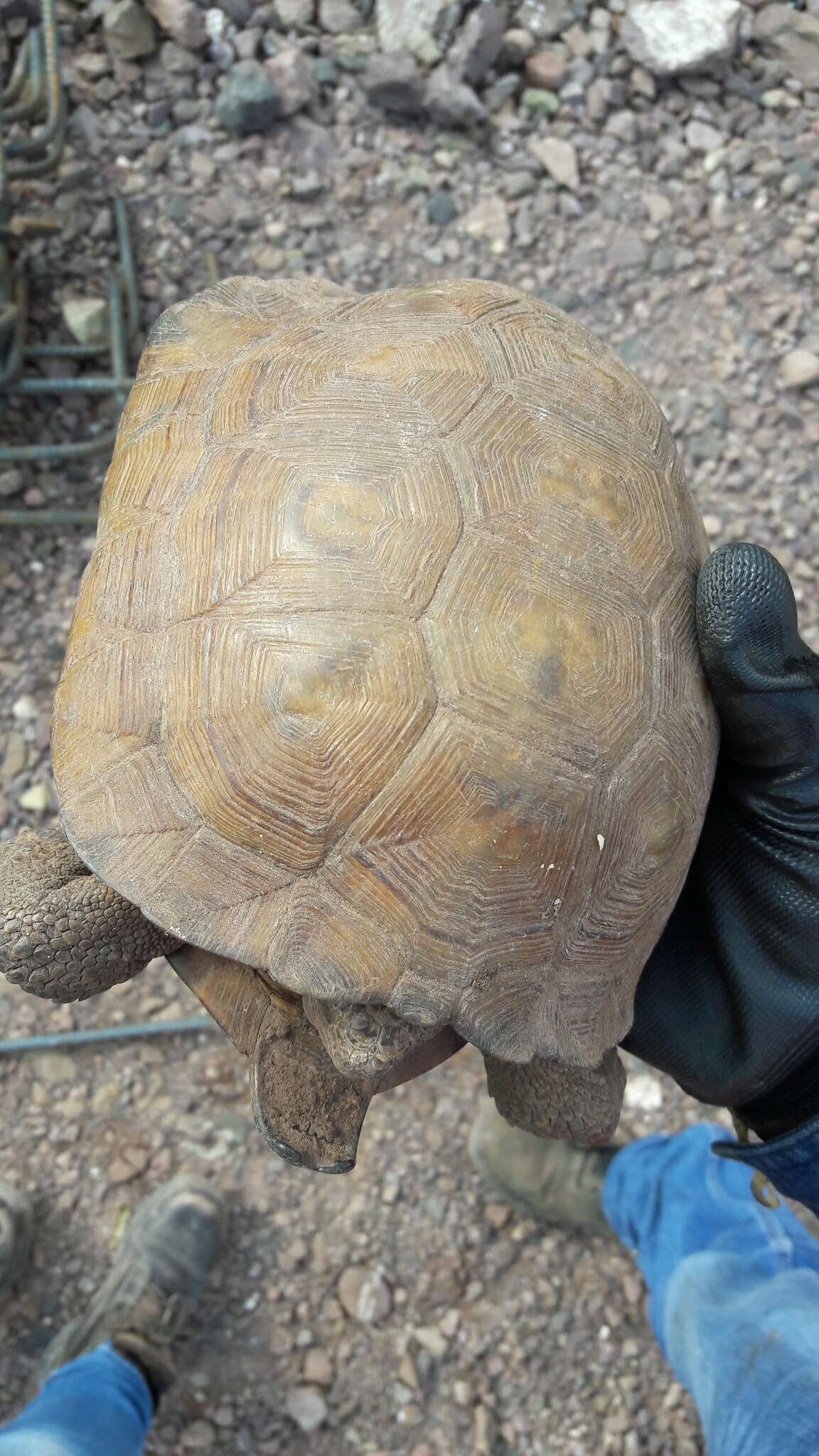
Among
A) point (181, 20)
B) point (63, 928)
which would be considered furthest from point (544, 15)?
point (63, 928)

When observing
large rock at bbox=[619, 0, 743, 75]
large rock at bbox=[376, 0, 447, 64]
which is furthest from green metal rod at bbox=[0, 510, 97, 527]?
large rock at bbox=[619, 0, 743, 75]

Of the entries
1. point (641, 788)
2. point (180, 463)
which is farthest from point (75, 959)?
point (641, 788)

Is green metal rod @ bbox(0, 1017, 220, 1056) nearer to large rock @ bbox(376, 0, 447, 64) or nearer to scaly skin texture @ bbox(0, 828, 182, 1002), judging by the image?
scaly skin texture @ bbox(0, 828, 182, 1002)

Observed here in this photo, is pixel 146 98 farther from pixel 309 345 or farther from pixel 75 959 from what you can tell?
pixel 75 959

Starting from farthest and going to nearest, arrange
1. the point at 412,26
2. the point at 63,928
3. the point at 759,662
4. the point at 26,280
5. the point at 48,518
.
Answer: the point at 412,26 < the point at 26,280 < the point at 48,518 < the point at 63,928 < the point at 759,662

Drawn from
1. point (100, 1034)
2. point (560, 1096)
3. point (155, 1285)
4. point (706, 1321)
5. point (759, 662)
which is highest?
point (759, 662)

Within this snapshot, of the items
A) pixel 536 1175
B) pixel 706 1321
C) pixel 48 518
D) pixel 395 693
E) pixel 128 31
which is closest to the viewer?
pixel 395 693

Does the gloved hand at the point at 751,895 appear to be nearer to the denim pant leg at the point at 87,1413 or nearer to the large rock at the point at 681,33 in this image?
the denim pant leg at the point at 87,1413

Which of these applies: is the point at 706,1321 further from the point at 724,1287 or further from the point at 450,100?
the point at 450,100
